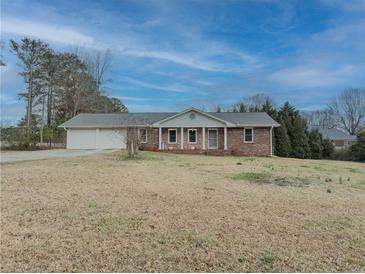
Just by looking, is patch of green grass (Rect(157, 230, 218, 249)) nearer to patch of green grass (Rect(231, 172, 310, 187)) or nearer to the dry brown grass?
the dry brown grass

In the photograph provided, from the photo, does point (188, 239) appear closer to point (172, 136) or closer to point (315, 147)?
point (172, 136)

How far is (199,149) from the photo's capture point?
960 inches

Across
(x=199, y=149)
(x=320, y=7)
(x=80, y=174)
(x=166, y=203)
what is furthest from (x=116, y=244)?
(x=199, y=149)

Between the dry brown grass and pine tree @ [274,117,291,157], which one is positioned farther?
pine tree @ [274,117,291,157]

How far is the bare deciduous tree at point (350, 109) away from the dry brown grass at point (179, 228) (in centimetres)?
5180

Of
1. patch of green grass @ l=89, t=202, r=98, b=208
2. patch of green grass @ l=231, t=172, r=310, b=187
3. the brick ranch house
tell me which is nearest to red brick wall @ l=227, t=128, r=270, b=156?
the brick ranch house

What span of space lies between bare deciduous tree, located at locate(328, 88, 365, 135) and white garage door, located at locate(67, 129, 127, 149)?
44.4 m

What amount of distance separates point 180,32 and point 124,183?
7.97 meters

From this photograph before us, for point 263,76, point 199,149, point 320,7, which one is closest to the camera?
point 320,7

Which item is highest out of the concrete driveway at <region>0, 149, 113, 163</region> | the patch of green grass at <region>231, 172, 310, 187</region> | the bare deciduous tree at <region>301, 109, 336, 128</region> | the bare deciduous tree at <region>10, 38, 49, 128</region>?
the bare deciduous tree at <region>10, 38, 49, 128</region>

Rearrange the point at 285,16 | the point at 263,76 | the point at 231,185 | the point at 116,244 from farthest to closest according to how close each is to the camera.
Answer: the point at 263,76, the point at 285,16, the point at 231,185, the point at 116,244

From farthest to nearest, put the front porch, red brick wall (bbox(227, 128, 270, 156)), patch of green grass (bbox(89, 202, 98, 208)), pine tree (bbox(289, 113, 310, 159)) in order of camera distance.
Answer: pine tree (bbox(289, 113, 310, 159)) < the front porch < red brick wall (bbox(227, 128, 270, 156)) < patch of green grass (bbox(89, 202, 98, 208))

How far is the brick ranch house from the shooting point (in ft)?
79.7

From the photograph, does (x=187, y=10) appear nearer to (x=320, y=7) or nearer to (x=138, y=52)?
(x=320, y=7)
